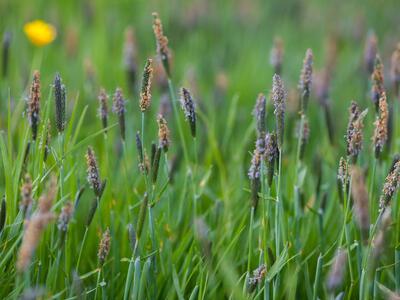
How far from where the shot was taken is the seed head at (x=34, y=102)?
60.7 inches

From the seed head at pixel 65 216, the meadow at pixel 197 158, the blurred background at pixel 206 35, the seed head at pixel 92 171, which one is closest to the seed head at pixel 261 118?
the meadow at pixel 197 158

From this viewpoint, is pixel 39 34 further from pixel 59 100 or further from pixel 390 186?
pixel 390 186

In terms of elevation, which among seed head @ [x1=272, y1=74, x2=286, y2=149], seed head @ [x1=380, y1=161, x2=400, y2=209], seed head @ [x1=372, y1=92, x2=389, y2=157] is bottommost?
seed head @ [x1=380, y1=161, x2=400, y2=209]

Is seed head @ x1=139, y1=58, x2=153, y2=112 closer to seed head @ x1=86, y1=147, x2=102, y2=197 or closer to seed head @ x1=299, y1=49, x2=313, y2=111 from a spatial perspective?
seed head @ x1=86, y1=147, x2=102, y2=197

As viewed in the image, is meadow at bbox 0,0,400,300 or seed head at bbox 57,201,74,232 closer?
seed head at bbox 57,201,74,232

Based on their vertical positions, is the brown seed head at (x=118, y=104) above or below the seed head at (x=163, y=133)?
above

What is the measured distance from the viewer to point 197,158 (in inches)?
89.1

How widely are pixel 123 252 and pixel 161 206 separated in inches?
11.0

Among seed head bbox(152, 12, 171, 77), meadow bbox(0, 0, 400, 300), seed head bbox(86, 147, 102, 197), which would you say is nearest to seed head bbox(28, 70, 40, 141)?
meadow bbox(0, 0, 400, 300)

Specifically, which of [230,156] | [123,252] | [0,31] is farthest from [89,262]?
[0,31]

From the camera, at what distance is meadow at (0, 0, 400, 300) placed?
1.59 meters

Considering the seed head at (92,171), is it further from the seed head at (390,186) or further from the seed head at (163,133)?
the seed head at (390,186)

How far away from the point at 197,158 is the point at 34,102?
80 cm

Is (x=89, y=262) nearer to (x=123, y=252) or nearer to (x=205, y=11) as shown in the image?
(x=123, y=252)
